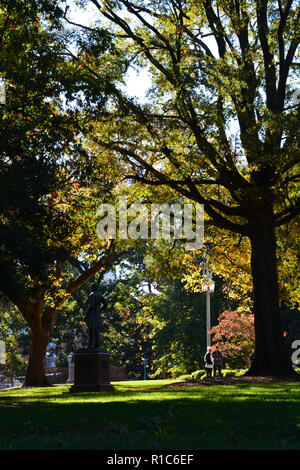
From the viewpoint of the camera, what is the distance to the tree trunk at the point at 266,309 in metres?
18.0

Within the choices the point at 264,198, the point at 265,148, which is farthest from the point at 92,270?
the point at 265,148

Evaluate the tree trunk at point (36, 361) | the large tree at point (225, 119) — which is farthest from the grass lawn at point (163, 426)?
the tree trunk at point (36, 361)

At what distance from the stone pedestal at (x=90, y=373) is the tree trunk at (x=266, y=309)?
488 cm

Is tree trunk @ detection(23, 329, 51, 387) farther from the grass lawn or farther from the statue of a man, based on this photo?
the grass lawn

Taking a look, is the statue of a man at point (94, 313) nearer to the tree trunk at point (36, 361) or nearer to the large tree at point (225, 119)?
the large tree at point (225, 119)

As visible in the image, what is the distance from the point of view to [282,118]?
49.3 feet

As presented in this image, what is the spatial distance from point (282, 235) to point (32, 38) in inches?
501

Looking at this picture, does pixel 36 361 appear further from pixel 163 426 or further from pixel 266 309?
pixel 163 426

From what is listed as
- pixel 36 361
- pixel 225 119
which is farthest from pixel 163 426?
pixel 36 361

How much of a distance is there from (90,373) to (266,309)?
624cm

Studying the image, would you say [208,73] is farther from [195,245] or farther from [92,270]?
[92,270]

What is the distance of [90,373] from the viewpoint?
19.3 m
